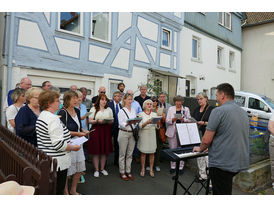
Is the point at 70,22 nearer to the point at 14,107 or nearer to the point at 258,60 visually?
the point at 14,107

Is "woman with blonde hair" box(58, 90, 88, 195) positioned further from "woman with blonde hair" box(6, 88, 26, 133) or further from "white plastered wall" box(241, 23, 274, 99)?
"white plastered wall" box(241, 23, 274, 99)

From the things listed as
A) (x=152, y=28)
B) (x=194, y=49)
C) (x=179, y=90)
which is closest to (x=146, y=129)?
(x=152, y=28)

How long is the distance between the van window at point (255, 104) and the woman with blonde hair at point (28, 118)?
10244 mm

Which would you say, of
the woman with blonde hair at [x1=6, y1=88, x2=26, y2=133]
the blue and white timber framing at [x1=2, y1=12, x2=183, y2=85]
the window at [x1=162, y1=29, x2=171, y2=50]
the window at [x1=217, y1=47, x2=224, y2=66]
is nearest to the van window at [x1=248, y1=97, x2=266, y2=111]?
the blue and white timber framing at [x1=2, y1=12, x2=183, y2=85]

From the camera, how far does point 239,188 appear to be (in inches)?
180

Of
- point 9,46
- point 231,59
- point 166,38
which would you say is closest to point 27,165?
point 9,46

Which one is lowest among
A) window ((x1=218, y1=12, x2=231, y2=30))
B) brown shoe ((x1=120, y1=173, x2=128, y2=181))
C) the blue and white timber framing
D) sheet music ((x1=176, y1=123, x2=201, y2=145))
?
brown shoe ((x1=120, y1=173, x2=128, y2=181))

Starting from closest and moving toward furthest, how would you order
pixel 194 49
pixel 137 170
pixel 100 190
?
pixel 100 190, pixel 137 170, pixel 194 49

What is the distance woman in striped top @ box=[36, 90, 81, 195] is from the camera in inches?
95.6

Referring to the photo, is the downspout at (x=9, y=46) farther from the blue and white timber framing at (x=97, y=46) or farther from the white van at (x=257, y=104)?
the white van at (x=257, y=104)

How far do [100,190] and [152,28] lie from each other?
27.2 ft

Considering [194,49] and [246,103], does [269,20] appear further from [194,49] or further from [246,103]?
[246,103]

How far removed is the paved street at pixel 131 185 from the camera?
389 centimetres

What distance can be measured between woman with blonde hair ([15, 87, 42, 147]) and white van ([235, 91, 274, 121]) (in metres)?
9.79
